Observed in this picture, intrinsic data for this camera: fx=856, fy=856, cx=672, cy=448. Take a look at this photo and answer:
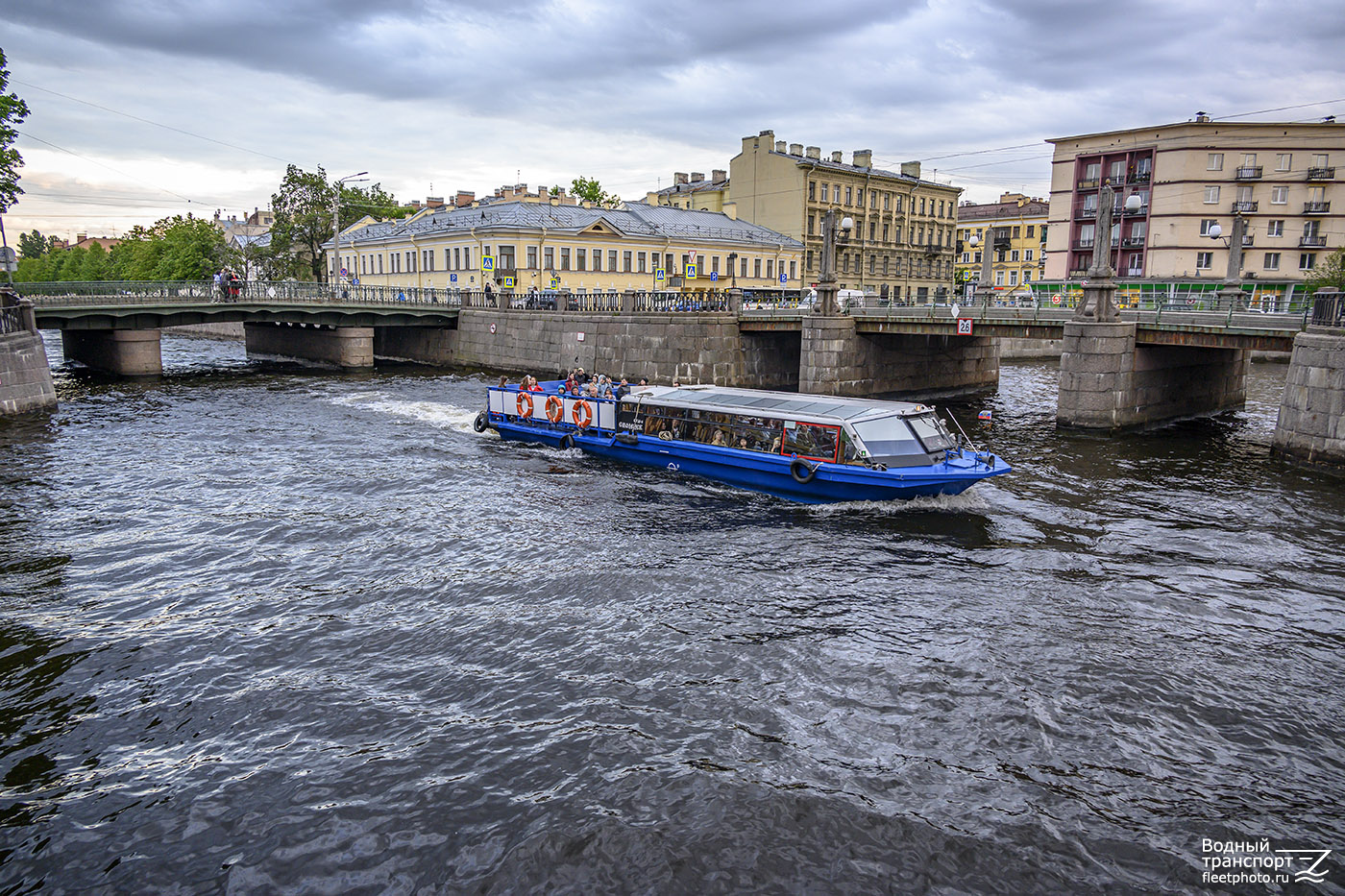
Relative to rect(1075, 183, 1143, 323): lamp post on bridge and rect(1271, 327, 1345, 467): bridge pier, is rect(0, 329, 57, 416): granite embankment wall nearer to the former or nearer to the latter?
rect(1075, 183, 1143, 323): lamp post on bridge

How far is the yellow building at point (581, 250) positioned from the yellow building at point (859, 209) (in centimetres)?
338

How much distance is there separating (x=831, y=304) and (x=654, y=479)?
16.3m

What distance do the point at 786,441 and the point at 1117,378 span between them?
13.7m

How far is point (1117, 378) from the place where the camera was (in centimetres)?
2711

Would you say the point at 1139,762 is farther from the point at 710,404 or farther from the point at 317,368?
the point at 317,368

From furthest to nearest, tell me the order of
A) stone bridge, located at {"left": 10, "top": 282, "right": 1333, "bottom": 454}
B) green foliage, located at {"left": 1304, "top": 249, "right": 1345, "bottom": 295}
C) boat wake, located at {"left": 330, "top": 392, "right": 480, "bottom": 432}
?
green foliage, located at {"left": 1304, "top": 249, "right": 1345, "bottom": 295} → boat wake, located at {"left": 330, "top": 392, "right": 480, "bottom": 432} → stone bridge, located at {"left": 10, "top": 282, "right": 1333, "bottom": 454}

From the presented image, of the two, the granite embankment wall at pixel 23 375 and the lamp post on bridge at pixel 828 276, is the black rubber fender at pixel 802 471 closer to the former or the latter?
the lamp post on bridge at pixel 828 276

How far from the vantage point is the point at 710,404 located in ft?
72.4

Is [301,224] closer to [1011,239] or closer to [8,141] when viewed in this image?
[8,141]

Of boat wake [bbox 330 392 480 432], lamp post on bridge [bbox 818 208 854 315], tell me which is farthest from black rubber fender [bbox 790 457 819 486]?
lamp post on bridge [bbox 818 208 854 315]

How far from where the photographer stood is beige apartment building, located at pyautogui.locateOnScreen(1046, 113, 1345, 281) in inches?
2270

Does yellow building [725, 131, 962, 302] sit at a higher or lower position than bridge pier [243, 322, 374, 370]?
higher

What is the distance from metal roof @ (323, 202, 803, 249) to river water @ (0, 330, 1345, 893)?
133ft

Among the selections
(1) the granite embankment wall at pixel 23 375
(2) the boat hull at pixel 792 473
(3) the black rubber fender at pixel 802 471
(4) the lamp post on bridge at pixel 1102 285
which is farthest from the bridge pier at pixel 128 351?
(4) the lamp post on bridge at pixel 1102 285
